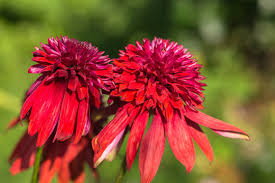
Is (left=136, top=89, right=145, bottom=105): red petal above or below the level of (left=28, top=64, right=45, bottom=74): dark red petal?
below

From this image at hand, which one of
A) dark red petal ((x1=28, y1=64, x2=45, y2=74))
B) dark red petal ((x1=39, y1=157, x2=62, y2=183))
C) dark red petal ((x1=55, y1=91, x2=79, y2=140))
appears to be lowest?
dark red petal ((x1=39, y1=157, x2=62, y2=183))

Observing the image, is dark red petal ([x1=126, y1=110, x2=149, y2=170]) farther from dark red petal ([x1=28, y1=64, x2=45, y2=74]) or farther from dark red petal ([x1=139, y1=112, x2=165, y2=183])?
dark red petal ([x1=28, y1=64, x2=45, y2=74])

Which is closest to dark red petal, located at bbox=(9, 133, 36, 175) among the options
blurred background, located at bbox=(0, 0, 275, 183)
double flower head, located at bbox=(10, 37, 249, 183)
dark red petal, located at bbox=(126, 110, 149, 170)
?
double flower head, located at bbox=(10, 37, 249, 183)

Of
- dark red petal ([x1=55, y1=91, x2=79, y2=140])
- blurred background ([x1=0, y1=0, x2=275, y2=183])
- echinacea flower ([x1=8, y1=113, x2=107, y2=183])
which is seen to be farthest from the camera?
blurred background ([x1=0, y1=0, x2=275, y2=183])

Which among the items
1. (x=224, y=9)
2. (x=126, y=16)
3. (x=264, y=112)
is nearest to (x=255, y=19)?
(x=224, y=9)

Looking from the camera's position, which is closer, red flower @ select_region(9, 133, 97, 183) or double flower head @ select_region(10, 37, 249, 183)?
double flower head @ select_region(10, 37, 249, 183)

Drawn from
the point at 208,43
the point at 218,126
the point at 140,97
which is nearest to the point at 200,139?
the point at 218,126

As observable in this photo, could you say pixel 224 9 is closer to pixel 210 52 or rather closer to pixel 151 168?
pixel 210 52
